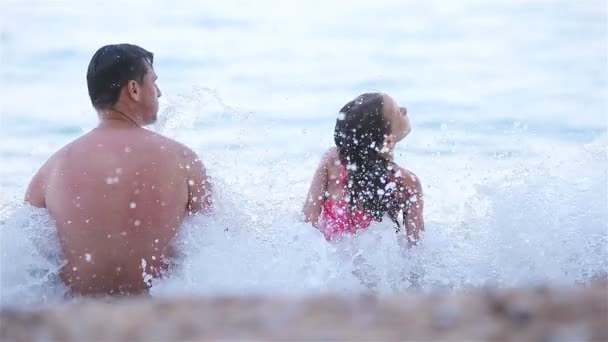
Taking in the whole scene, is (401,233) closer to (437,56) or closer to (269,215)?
(269,215)

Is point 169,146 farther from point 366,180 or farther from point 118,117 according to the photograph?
point 366,180

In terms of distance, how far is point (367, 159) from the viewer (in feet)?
15.3

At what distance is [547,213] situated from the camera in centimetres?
495

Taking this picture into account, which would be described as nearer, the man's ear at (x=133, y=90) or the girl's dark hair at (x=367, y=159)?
the man's ear at (x=133, y=90)

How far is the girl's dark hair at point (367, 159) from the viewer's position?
462 centimetres

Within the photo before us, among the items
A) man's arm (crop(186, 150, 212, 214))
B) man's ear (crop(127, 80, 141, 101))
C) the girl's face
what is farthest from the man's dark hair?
the girl's face

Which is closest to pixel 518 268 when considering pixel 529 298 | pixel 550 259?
pixel 550 259

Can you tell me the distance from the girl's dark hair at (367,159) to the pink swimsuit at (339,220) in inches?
1.9

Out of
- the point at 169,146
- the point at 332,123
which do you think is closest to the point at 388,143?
the point at 169,146

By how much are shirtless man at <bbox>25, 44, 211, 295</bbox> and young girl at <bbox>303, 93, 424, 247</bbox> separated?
814 millimetres

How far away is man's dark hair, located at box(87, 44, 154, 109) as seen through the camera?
4234 mm

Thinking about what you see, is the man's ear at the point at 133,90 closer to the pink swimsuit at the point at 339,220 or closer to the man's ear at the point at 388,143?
the pink swimsuit at the point at 339,220

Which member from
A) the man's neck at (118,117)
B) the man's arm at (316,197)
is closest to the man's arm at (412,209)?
the man's arm at (316,197)

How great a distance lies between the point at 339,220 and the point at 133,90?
3.71 feet
